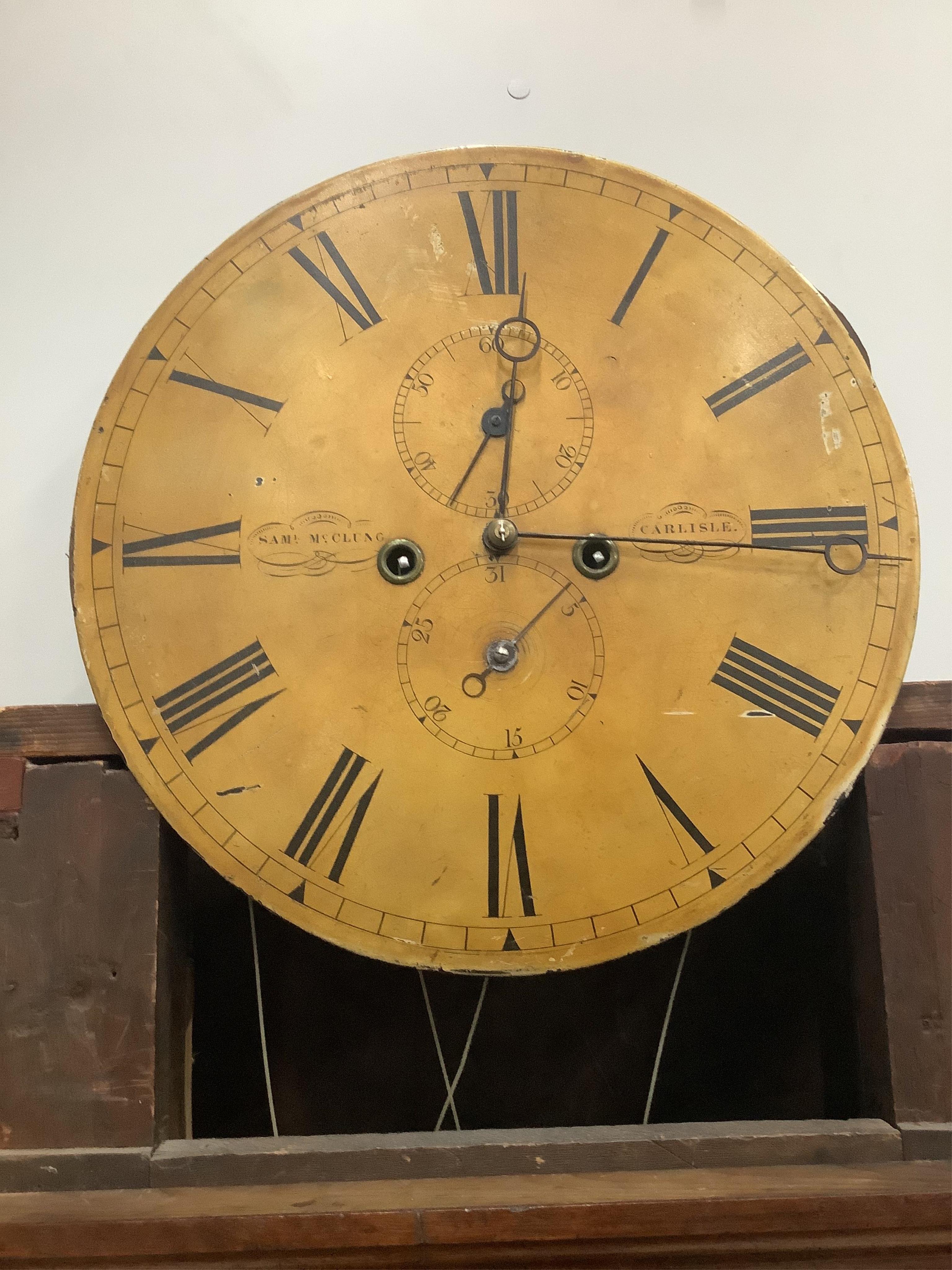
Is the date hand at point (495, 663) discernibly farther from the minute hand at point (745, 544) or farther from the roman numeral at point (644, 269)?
the roman numeral at point (644, 269)

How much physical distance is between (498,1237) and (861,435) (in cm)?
87

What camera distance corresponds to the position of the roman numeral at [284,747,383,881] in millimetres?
1073

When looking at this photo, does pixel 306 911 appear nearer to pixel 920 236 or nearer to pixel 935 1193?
pixel 935 1193

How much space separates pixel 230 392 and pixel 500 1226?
A: 0.87 m

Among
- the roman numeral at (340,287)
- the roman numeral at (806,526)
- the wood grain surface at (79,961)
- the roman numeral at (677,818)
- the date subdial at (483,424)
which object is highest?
the roman numeral at (340,287)

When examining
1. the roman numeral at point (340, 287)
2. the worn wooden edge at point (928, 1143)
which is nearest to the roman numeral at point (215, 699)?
the roman numeral at point (340, 287)

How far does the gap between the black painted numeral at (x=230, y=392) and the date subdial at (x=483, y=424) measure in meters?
0.13

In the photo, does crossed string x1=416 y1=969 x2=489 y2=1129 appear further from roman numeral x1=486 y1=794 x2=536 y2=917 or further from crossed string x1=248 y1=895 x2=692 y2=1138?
roman numeral x1=486 y1=794 x2=536 y2=917

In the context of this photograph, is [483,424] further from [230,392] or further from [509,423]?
[230,392]

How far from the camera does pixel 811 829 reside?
1071mm

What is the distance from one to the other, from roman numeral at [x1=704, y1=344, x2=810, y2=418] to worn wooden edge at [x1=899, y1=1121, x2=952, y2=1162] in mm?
768

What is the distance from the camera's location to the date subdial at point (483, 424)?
1136 millimetres

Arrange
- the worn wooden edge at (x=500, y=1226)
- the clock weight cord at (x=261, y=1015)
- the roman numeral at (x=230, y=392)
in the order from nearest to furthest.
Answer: the worn wooden edge at (x=500, y=1226)
the roman numeral at (x=230, y=392)
the clock weight cord at (x=261, y=1015)

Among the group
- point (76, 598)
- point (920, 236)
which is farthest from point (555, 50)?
point (76, 598)
